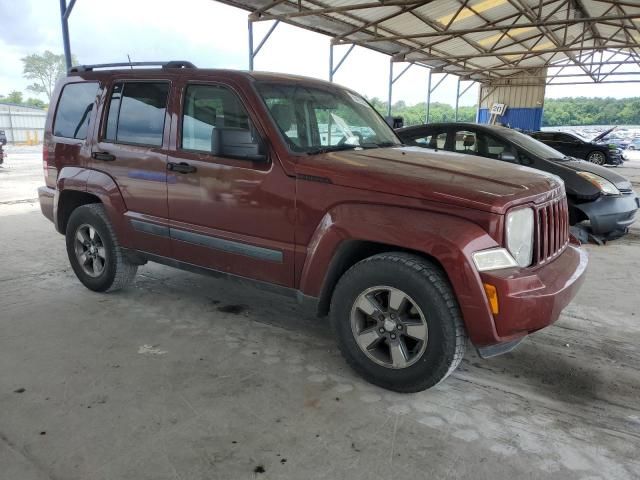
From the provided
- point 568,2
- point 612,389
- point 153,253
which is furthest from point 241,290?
point 568,2

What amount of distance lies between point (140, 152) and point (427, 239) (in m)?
2.38

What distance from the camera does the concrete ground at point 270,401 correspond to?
2211mm

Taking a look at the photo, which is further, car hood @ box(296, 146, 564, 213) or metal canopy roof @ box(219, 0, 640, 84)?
metal canopy roof @ box(219, 0, 640, 84)

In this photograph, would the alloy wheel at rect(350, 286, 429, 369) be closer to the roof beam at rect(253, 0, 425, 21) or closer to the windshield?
the windshield

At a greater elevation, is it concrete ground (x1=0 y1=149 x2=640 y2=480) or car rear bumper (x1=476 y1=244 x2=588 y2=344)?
car rear bumper (x1=476 y1=244 x2=588 y2=344)

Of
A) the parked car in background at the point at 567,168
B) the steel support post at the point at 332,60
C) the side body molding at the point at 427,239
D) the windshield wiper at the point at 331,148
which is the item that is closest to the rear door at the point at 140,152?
the windshield wiper at the point at 331,148

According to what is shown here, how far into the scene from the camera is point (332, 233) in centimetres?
281

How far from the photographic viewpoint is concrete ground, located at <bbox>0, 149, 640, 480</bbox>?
87.0 inches

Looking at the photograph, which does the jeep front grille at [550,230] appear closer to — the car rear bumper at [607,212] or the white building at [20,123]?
the car rear bumper at [607,212]

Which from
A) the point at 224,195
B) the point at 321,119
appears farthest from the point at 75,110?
the point at 321,119

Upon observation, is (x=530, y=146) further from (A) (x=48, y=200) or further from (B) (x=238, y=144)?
(A) (x=48, y=200)

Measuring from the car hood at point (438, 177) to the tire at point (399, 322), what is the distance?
1.29ft

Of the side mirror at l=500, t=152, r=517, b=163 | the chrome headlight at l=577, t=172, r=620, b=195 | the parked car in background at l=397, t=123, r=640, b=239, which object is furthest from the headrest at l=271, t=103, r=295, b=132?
the chrome headlight at l=577, t=172, r=620, b=195

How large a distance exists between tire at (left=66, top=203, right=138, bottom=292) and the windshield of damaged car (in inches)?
73.8
